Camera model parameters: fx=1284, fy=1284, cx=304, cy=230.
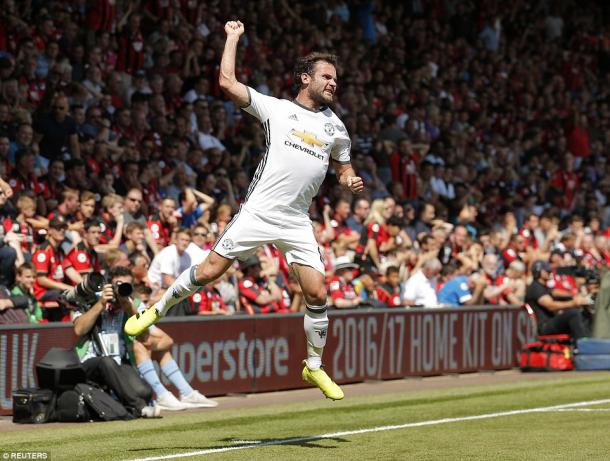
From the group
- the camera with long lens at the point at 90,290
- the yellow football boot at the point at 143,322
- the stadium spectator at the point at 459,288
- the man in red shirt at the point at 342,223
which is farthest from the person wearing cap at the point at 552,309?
the yellow football boot at the point at 143,322

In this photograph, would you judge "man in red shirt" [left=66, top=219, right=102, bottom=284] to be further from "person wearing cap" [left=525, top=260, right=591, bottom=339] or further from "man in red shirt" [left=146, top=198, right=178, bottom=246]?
"person wearing cap" [left=525, top=260, right=591, bottom=339]

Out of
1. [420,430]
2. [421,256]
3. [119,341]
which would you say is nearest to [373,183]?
[421,256]

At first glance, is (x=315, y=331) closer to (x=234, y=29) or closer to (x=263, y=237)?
(x=263, y=237)

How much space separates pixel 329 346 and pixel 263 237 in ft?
21.8

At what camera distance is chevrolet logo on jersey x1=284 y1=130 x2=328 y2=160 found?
9258 millimetres

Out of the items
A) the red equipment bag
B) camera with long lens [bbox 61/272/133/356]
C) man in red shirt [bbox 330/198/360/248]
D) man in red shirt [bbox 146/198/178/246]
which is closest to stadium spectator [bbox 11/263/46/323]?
camera with long lens [bbox 61/272/133/356]

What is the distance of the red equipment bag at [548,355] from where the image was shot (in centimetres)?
1791

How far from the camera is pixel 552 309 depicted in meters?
18.3

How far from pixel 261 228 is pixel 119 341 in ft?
11.8

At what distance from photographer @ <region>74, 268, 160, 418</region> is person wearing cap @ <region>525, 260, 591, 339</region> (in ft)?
25.7

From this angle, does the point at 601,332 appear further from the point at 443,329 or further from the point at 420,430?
the point at 420,430

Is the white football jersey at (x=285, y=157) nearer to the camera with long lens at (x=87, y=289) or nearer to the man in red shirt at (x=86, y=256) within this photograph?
the camera with long lens at (x=87, y=289)

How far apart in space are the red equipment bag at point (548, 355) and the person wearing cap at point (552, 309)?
161 mm

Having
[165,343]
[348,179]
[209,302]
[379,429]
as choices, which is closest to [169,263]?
[209,302]
